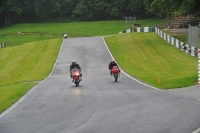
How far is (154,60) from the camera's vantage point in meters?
40.2

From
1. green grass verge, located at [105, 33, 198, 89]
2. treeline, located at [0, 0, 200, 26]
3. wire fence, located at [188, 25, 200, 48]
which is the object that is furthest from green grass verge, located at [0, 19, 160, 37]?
wire fence, located at [188, 25, 200, 48]

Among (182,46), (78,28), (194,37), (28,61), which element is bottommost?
(78,28)

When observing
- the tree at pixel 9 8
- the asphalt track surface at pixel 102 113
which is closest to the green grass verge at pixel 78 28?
the tree at pixel 9 8

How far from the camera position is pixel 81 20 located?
11575 cm

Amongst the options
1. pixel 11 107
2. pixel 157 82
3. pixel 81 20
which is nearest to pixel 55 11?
pixel 81 20

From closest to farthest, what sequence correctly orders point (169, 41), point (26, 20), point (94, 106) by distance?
point (94, 106) < point (169, 41) < point (26, 20)

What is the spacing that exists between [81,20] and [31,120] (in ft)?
340

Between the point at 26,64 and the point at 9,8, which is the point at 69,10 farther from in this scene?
the point at 26,64

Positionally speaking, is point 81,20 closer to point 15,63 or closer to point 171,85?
point 15,63

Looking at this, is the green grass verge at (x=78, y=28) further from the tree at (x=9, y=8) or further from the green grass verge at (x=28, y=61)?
the green grass verge at (x=28, y=61)

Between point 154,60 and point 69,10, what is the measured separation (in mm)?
81432

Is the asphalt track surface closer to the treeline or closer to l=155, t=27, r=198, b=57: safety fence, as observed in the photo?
l=155, t=27, r=198, b=57: safety fence

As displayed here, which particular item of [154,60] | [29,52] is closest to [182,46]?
[154,60]

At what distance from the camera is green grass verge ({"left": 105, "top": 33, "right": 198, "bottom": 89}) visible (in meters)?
25.2
